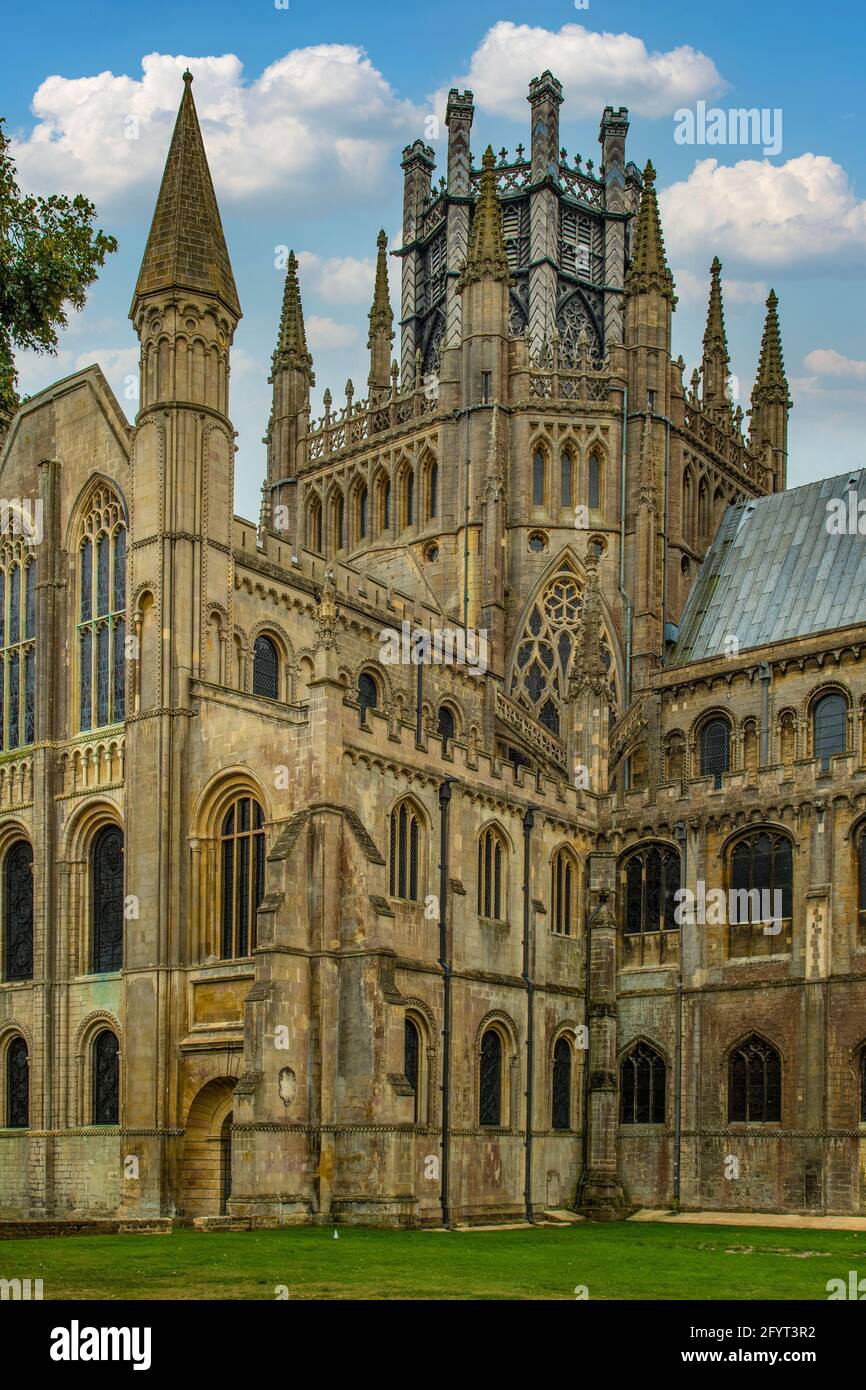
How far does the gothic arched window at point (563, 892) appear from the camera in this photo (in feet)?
176

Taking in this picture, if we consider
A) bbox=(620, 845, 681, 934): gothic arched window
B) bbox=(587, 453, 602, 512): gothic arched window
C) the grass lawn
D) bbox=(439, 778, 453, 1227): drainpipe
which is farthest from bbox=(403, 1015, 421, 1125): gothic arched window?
bbox=(587, 453, 602, 512): gothic arched window

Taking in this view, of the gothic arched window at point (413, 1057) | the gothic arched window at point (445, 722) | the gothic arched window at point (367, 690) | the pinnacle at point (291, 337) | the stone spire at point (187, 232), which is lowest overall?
the gothic arched window at point (413, 1057)

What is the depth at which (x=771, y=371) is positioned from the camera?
3086 inches

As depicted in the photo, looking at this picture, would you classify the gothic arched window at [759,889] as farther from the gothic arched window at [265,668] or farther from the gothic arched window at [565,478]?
the gothic arched window at [565,478]

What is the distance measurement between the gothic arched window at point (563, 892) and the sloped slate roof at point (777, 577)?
36.8ft

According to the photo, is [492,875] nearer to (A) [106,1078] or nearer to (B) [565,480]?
(A) [106,1078]

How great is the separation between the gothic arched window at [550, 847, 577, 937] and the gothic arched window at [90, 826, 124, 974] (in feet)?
42.3

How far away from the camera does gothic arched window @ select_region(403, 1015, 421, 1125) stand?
46062 millimetres

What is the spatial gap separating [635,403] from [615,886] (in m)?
21.6

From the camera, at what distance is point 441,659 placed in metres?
61.4

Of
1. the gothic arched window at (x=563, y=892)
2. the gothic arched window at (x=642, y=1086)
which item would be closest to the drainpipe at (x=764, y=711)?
the gothic arched window at (x=563, y=892)

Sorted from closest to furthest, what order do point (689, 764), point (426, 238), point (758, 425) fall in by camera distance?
point (689, 764)
point (758, 425)
point (426, 238)
